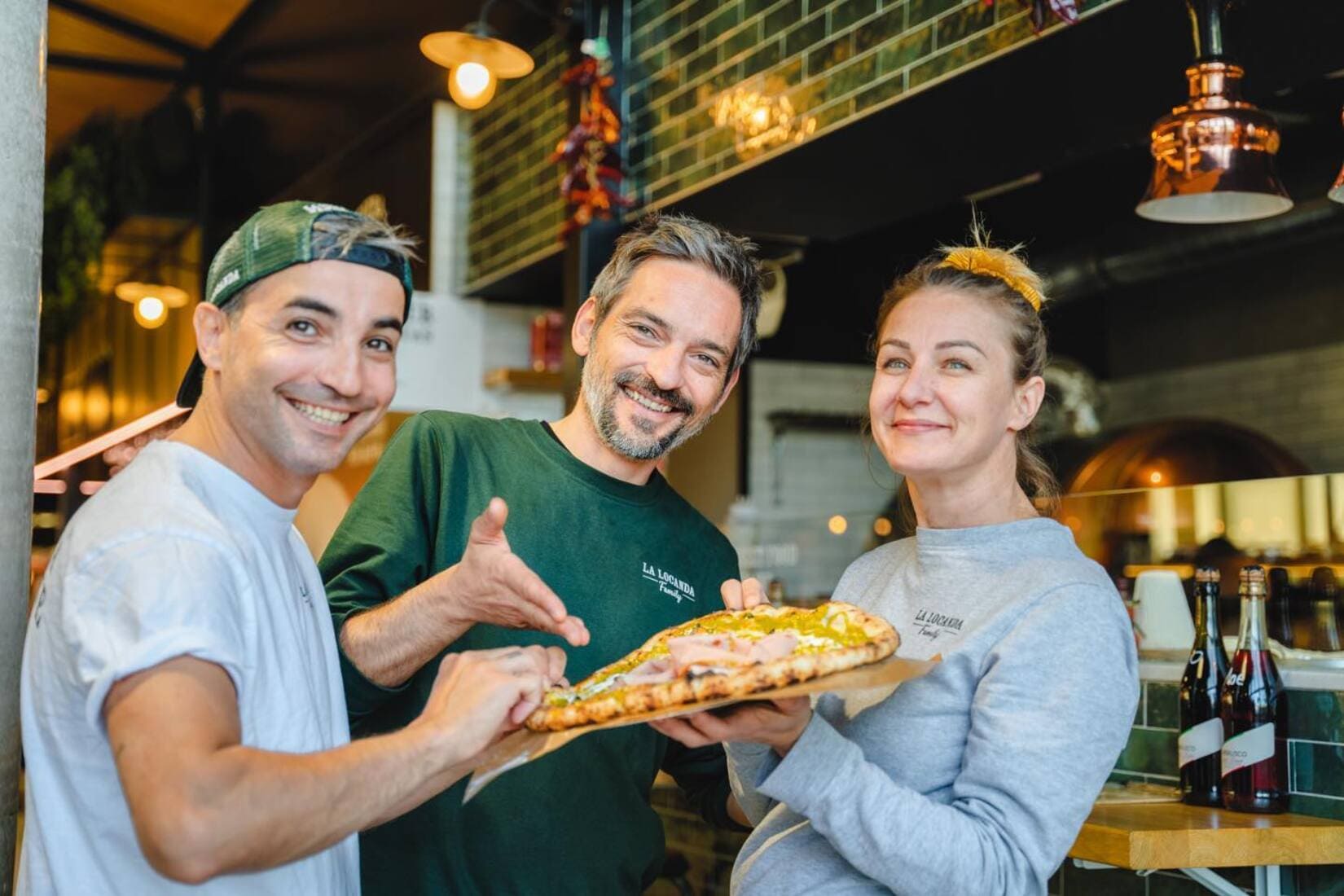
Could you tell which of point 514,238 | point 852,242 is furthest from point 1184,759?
point 852,242

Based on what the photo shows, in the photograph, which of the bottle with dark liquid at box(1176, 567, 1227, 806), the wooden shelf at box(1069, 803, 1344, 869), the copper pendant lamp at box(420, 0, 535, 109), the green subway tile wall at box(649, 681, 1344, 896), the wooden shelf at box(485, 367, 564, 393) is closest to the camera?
the wooden shelf at box(1069, 803, 1344, 869)

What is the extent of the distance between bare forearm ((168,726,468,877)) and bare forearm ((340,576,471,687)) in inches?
19.0

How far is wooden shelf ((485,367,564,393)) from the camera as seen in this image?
242 inches

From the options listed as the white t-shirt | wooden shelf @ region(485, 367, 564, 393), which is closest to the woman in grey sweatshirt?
the white t-shirt

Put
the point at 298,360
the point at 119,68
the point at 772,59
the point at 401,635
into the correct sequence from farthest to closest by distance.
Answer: the point at 119,68
the point at 772,59
the point at 401,635
the point at 298,360

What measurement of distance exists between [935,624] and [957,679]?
0.12 metres

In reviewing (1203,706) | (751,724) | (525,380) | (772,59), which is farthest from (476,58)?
(751,724)

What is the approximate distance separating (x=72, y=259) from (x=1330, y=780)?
23.7 feet

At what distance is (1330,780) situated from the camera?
8.59 ft

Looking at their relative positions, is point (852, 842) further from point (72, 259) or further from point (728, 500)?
point (72, 259)

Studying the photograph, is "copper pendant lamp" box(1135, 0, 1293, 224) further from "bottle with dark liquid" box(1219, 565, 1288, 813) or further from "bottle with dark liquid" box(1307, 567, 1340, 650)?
"bottle with dark liquid" box(1307, 567, 1340, 650)

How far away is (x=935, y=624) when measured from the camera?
182 cm

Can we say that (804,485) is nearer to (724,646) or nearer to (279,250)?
(724,646)

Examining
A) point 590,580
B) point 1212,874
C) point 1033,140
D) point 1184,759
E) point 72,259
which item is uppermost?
point 72,259
